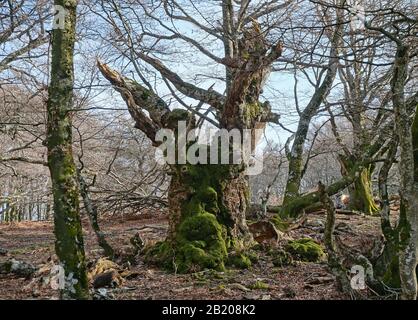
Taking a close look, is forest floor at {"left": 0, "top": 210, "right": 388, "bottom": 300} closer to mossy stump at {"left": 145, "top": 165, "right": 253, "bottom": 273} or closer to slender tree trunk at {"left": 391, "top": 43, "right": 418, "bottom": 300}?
mossy stump at {"left": 145, "top": 165, "right": 253, "bottom": 273}

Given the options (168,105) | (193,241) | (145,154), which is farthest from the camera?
(145,154)

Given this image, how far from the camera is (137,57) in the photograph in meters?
7.81

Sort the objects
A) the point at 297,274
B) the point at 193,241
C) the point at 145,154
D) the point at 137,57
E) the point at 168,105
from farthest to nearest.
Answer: the point at 145,154, the point at 137,57, the point at 168,105, the point at 193,241, the point at 297,274

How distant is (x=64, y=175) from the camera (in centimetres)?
380

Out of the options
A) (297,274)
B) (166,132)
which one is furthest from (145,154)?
(297,274)

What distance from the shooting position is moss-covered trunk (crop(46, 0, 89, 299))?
376cm

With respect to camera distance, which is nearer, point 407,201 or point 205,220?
point 407,201

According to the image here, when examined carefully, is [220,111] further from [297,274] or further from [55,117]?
[55,117]

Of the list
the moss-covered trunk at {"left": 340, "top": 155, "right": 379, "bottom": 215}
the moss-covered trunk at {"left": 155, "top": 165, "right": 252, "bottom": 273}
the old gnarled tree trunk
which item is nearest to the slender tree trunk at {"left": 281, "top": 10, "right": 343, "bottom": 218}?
the moss-covered trunk at {"left": 340, "top": 155, "right": 379, "bottom": 215}

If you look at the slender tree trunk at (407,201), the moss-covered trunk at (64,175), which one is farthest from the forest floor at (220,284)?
the moss-covered trunk at (64,175)

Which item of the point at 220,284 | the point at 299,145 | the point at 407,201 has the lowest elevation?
the point at 220,284

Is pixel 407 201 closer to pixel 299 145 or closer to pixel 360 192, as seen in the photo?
pixel 299 145

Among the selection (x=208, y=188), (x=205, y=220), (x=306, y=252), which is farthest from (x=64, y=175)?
(x=306, y=252)

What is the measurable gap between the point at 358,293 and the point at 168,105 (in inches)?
158
